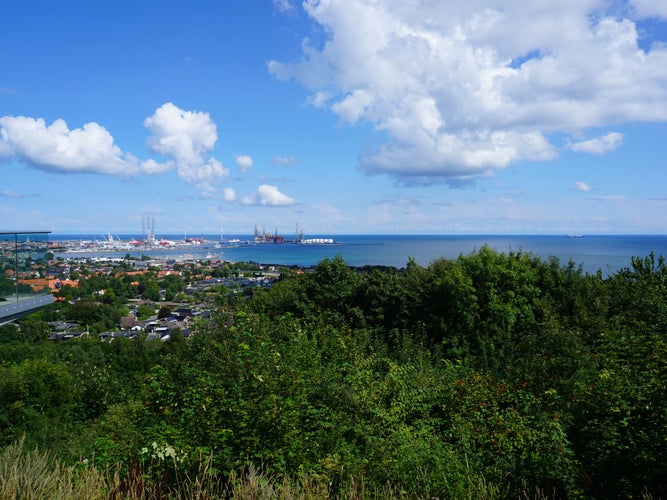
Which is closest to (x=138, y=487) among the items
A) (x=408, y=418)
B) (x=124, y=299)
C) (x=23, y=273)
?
(x=408, y=418)

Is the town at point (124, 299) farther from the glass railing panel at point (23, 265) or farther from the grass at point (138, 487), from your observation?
the grass at point (138, 487)

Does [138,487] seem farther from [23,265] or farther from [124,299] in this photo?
[124,299]

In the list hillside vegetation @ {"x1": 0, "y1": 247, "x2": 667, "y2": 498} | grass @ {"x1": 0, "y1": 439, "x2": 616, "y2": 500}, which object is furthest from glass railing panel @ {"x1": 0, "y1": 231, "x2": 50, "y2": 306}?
grass @ {"x1": 0, "y1": 439, "x2": 616, "y2": 500}

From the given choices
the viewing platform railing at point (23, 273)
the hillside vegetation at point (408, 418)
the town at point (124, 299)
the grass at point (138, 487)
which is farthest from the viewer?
the town at point (124, 299)

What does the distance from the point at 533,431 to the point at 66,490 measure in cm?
464

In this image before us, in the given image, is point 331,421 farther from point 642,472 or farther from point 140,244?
point 140,244

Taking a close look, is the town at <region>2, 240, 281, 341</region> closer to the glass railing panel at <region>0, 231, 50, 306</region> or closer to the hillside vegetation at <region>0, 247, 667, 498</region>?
the glass railing panel at <region>0, 231, 50, 306</region>

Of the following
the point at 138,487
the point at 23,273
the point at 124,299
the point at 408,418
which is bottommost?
the point at 124,299

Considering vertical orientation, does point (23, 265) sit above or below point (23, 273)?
above

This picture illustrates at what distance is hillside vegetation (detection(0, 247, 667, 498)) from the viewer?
393 cm

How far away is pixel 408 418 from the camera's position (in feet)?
21.6

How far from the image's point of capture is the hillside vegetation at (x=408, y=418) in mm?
3932

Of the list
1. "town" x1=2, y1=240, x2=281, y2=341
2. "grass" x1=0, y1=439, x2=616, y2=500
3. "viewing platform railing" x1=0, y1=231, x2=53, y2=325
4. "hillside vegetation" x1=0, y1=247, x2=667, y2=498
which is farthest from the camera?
"town" x1=2, y1=240, x2=281, y2=341

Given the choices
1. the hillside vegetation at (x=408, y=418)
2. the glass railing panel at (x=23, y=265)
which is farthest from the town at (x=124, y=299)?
the hillside vegetation at (x=408, y=418)
